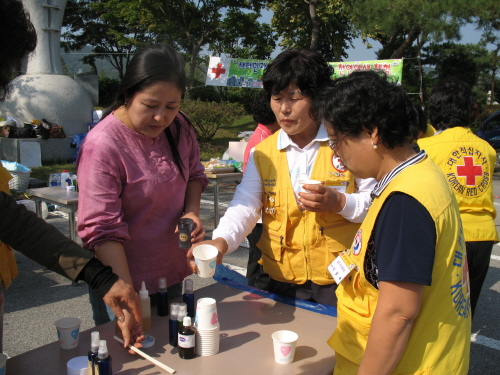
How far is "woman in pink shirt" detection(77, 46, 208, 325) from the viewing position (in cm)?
164

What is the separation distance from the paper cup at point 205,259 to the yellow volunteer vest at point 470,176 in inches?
66.0

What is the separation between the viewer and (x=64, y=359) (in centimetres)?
154

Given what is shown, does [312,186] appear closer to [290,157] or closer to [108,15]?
[290,157]

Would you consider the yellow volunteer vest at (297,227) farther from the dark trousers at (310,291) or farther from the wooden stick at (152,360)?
the wooden stick at (152,360)

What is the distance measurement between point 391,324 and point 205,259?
0.76m

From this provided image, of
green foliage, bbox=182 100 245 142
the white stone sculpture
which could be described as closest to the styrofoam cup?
the white stone sculpture

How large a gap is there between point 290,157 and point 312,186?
313 millimetres

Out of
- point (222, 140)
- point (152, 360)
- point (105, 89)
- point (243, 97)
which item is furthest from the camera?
point (105, 89)

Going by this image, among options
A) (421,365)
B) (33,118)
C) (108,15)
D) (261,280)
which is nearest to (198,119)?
(33,118)

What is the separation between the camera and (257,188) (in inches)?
84.0

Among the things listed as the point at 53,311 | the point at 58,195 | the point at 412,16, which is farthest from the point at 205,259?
the point at 412,16

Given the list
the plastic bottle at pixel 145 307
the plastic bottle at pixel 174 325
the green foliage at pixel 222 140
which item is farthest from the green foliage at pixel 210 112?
the plastic bottle at pixel 174 325

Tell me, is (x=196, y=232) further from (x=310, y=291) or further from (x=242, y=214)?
(x=310, y=291)

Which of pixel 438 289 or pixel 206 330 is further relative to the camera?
pixel 206 330
